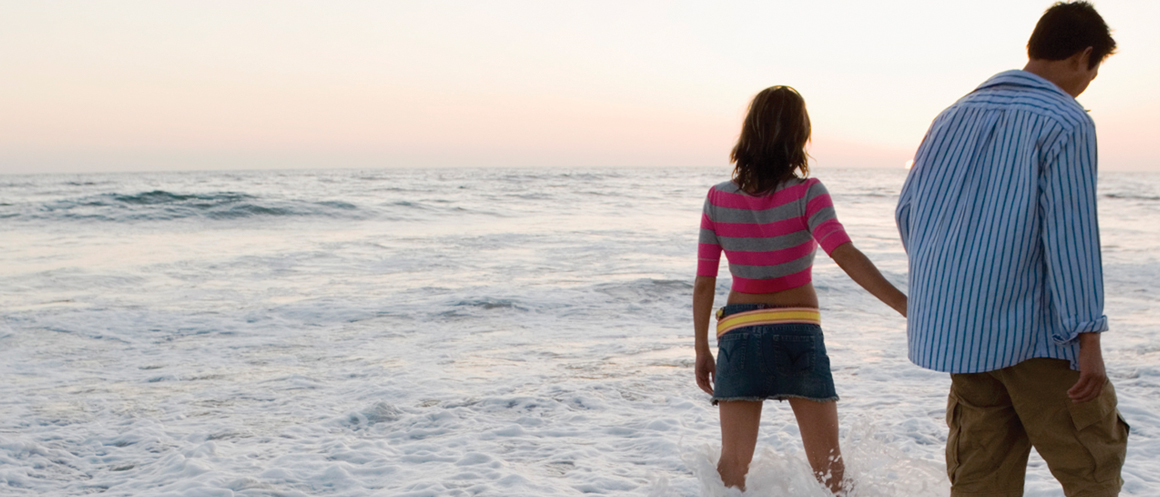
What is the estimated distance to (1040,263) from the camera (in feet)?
6.46

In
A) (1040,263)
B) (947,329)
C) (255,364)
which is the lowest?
(255,364)

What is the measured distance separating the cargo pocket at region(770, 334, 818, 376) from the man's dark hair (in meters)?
1.12

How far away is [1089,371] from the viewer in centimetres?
189

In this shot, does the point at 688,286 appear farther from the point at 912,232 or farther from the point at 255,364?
the point at 912,232

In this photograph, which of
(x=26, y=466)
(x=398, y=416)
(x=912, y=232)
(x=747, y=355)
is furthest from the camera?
(x=398, y=416)

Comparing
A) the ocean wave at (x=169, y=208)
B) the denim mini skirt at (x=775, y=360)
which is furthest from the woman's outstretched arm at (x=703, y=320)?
the ocean wave at (x=169, y=208)

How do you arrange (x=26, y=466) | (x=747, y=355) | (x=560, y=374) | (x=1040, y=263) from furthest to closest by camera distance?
(x=560, y=374)
(x=26, y=466)
(x=747, y=355)
(x=1040, y=263)

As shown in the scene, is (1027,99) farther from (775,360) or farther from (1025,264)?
(775,360)

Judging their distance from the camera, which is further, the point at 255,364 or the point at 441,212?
the point at 441,212

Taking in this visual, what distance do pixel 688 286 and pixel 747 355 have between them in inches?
333

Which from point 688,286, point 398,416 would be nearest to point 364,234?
point 688,286

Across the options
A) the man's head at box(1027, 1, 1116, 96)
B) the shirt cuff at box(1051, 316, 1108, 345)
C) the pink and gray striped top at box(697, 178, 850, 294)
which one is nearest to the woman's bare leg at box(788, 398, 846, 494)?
the pink and gray striped top at box(697, 178, 850, 294)

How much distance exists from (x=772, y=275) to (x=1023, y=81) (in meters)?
0.95

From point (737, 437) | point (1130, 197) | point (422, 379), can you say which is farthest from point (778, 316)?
point (1130, 197)
